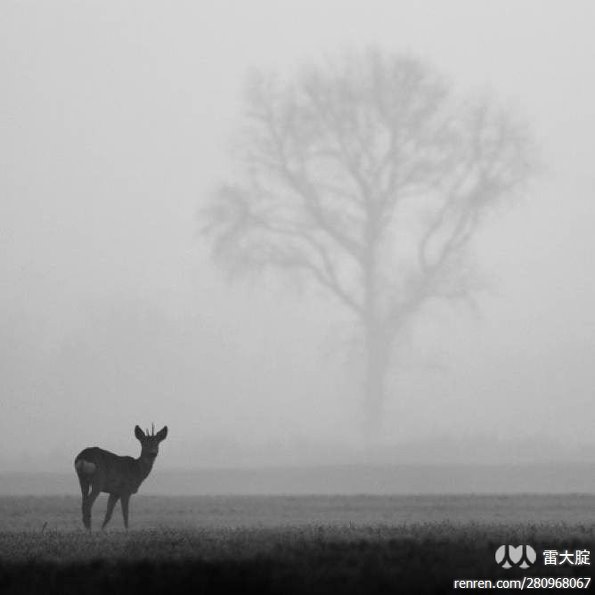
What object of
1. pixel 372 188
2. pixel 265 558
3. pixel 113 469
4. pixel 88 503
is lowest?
pixel 265 558

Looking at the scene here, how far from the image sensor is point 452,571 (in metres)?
12.2

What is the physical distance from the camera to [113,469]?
1727 cm

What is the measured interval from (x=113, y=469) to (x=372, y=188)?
38.3 m

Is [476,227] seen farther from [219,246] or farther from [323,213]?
[219,246]

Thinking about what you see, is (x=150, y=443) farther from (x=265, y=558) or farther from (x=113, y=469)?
(x=265, y=558)

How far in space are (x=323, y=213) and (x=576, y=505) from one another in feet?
96.6

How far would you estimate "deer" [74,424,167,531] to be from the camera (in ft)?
55.4

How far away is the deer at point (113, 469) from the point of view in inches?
664

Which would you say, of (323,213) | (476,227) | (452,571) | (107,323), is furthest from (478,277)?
(452,571)

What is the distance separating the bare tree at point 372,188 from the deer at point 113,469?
36896mm

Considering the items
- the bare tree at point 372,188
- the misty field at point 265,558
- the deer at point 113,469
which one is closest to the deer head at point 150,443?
the deer at point 113,469

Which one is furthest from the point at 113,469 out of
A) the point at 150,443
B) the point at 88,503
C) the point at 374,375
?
the point at 374,375

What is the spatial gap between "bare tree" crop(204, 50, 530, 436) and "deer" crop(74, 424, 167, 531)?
→ 3690 cm

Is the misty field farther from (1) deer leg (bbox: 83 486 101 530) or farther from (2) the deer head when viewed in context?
(2) the deer head
